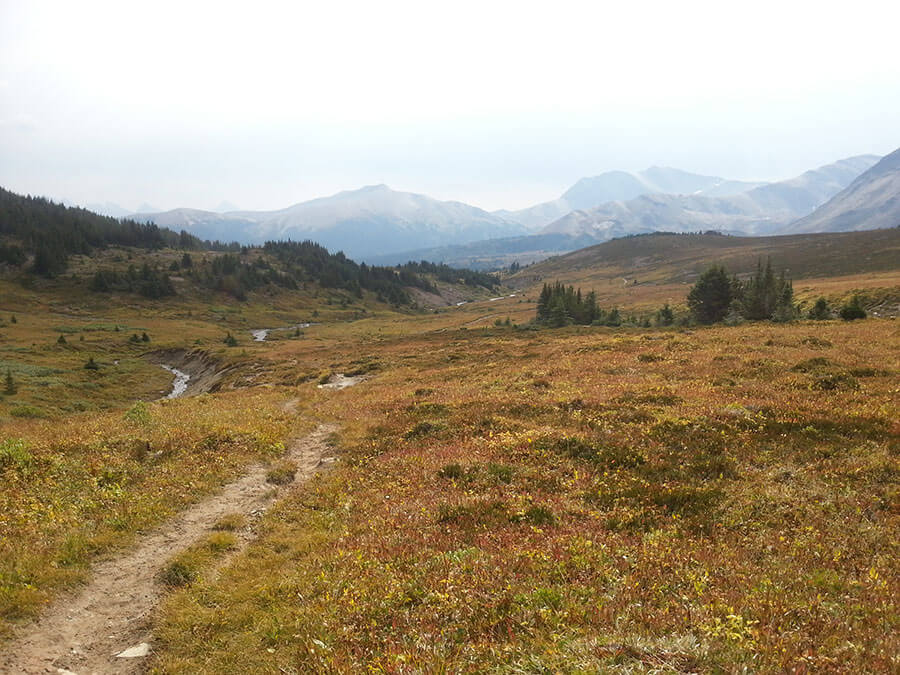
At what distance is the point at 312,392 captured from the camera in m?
34.3

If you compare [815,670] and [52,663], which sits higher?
[815,670]

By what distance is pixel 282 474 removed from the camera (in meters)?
16.2

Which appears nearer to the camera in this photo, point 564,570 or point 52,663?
point 52,663

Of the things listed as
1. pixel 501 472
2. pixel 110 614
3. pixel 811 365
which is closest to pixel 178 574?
pixel 110 614

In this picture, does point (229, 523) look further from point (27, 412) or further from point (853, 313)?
point (853, 313)

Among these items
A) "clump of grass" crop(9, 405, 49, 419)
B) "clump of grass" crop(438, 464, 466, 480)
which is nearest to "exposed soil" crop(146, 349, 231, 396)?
"clump of grass" crop(9, 405, 49, 419)

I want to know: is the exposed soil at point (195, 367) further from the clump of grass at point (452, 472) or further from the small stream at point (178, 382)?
the clump of grass at point (452, 472)

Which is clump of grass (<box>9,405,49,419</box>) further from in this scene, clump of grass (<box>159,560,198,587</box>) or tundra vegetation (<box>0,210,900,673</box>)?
clump of grass (<box>159,560,198,587</box>)

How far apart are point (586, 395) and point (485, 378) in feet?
35.8

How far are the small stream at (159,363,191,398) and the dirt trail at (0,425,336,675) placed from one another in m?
53.8

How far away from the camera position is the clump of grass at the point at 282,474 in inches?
627

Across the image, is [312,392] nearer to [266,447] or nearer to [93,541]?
[266,447]

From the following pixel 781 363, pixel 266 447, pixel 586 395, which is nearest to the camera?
pixel 266 447

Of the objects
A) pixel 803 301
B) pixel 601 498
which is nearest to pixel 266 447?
A: pixel 601 498
